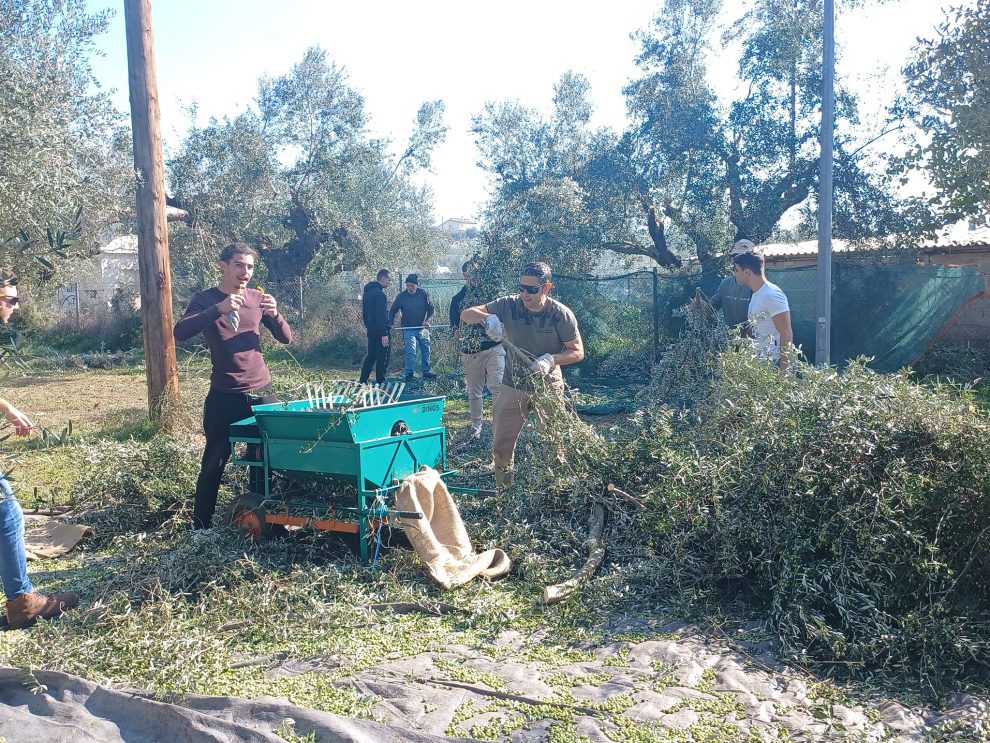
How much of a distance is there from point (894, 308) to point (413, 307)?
6948 millimetres

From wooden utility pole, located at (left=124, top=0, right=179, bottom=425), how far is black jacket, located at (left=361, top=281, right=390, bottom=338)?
3094 mm

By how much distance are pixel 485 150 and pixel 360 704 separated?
1522cm

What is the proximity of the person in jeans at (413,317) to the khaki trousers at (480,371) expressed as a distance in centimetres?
370

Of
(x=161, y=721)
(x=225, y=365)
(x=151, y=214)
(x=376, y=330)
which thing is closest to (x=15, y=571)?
(x=161, y=721)

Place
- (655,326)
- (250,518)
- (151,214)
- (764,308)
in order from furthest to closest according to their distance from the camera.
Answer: (655,326), (151,214), (764,308), (250,518)

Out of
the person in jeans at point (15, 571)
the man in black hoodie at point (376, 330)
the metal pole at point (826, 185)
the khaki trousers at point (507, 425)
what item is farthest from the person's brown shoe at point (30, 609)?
the metal pole at point (826, 185)

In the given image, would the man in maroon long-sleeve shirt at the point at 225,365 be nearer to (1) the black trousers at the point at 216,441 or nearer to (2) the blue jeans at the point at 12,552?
(1) the black trousers at the point at 216,441

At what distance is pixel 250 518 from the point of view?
4.79m

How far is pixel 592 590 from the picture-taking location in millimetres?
4137

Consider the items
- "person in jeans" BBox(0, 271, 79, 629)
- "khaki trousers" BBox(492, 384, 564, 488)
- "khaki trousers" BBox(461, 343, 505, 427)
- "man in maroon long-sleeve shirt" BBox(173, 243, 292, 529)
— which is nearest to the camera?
"person in jeans" BBox(0, 271, 79, 629)

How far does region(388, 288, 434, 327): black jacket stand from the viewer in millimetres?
11697

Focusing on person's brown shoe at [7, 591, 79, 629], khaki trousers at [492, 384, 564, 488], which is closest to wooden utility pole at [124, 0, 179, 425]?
khaki trousers at [492, 384, 564, 488]

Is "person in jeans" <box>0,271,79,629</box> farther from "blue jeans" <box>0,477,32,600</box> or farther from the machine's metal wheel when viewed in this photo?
the machine's metal wheel

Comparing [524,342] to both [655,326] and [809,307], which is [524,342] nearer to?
[655,326]
